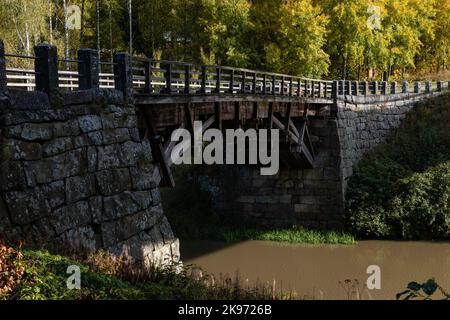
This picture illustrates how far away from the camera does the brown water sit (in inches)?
771

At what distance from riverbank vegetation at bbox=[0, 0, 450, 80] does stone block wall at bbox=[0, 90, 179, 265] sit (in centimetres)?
1822

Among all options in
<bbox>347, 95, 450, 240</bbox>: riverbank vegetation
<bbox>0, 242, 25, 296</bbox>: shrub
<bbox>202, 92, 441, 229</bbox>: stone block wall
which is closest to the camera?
<bbox>0, 242, 25, 296</bbox>: shrub

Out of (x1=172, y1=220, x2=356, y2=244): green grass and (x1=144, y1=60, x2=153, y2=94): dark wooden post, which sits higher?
(x1=144, y1=60, x2=153, y2=94): dark wooden post

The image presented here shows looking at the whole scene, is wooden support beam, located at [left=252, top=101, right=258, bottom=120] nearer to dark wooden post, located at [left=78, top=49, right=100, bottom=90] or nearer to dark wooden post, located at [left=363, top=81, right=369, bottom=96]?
dark wooden post, located at [left=78, top=49, right=100, bottom=90]

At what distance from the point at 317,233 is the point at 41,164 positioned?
17806mm

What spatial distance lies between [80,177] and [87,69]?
2192 mm

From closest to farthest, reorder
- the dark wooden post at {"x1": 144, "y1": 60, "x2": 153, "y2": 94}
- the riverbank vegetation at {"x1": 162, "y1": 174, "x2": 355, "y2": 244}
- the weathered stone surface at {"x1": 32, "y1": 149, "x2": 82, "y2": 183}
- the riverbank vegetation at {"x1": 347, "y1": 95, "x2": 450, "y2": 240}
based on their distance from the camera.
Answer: the weathered stone surface at {"x1": 32, "y1": 149, "x2": 82, "y2": 183} < the dark wooden post at {"x1": 144, "y1": 60, "x2": 153, "y2": 94} < the riverbank vegetation at {"x1": 347, "y1": 95, "x2": 450, "y2": 240} < the riverbank vegetation at {"x1": 162, "y1": 174, "x2": 355, "y2": 244}

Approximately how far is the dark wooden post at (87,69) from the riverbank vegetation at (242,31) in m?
18.2

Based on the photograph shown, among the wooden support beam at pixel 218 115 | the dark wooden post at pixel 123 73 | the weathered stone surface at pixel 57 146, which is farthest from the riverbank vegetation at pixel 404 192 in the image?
the weathered stone surface at pixel 57 146

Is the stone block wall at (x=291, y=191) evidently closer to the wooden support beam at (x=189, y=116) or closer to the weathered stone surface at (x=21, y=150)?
the wooden support beam at (x=189, y=116)

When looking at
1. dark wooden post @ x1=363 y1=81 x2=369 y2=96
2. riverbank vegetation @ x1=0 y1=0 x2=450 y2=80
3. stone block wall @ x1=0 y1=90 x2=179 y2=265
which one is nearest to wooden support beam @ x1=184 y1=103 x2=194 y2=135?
stone block wall @ x1=0 y1=90 x2=179 y2=265

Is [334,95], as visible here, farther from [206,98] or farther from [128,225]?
[128,225]

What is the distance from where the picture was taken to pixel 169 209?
28297 millimetres

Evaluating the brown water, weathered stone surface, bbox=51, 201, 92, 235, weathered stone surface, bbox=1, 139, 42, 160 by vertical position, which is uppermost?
weathered stone surface, bbox=1, 139, 42, 160
